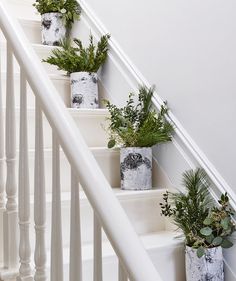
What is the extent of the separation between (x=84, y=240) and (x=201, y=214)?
0.48 metres

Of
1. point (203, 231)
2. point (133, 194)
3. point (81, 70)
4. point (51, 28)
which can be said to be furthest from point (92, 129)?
point (203, 231)

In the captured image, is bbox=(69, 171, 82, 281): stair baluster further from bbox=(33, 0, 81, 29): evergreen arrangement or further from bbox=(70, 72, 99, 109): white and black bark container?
bbox=(33, 0, 81, 29): evergreen arrangement

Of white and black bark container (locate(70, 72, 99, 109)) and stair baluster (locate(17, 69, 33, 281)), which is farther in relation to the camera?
white and black bark container (locate(70, 72, 99, 109))

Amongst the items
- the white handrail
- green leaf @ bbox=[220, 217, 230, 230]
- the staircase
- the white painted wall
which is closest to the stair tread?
the staircase

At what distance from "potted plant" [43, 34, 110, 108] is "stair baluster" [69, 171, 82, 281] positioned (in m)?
1.41

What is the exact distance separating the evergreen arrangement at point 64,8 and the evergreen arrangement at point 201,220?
150 centimetres

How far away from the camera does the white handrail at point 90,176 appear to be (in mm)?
788

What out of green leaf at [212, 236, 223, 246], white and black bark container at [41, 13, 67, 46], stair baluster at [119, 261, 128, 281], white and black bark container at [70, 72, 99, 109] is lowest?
green leaf at [212, 236, 223, 246]

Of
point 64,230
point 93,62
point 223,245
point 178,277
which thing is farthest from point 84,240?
point 93,62

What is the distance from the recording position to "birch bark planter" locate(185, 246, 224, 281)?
1.57 metres

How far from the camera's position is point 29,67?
122cm

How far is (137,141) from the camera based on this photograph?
1952 millimetres

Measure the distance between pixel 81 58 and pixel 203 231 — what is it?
1194 mm

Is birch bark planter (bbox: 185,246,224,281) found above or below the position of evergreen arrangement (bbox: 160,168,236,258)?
below
